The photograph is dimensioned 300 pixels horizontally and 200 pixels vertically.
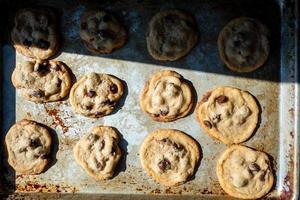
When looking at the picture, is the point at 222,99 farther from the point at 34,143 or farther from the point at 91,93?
the point at 34,143

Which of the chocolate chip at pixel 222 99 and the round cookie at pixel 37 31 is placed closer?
the chocolate chip at pixel 222 99

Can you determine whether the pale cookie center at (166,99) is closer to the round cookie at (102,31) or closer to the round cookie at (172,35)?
the round cookie at (172,35)

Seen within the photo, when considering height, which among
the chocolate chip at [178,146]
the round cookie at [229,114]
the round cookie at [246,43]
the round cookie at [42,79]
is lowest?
the chocolate chip at [178,146]

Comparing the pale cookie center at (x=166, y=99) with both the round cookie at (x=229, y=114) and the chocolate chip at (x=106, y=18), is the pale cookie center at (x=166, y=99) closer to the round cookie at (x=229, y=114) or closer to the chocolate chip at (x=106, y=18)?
the round cookie at (x=229, y=114)

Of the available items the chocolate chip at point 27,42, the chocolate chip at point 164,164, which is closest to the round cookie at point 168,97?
the chocolate chip at point 164,164

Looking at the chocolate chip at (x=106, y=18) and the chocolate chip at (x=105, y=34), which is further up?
the chocolate chip at (x=106, y=18)

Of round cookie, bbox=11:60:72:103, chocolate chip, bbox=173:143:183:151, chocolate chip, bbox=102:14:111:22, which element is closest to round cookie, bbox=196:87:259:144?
chocolate chip, bbox=173:143:183:151

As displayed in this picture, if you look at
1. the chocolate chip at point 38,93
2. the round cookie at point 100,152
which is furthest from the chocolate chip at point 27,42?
the round cookie at point 100,152
